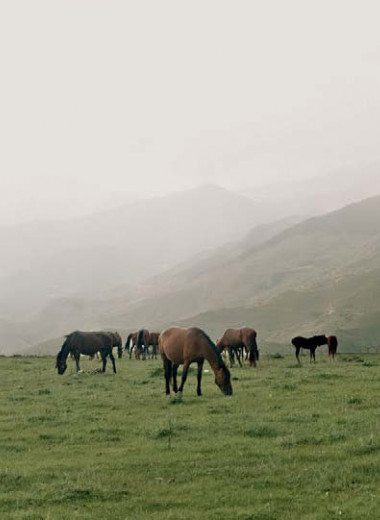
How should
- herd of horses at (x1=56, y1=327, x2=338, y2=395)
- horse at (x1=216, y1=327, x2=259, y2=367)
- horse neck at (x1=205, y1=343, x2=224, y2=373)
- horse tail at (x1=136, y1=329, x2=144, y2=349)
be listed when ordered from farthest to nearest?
horse tail at (x1=136, y1=329, x2=144, y2=349) < horse at (x1=216, y1=327, x2=259, y2=367) < herd of horses at (x1=56, y1=327, x2=338, y2=395) < horse neck at (x1=205, y1=343, x2=224, y2=373)

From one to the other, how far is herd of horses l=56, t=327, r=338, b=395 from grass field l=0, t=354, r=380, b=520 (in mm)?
1092

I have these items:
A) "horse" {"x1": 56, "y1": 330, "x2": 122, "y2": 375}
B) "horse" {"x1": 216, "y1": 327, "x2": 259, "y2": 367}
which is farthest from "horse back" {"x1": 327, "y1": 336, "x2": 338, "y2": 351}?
"horse" {"x1": 56, "y1": 330, "x2": 122, "y2": 375}

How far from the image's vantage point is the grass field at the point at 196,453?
11484mm

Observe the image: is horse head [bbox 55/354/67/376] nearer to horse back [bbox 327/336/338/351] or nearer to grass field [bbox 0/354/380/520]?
grass field [bbox 0/354/380/520]

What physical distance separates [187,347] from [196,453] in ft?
30.3

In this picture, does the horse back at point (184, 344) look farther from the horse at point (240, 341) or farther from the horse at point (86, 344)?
the horse at point (240, 341)

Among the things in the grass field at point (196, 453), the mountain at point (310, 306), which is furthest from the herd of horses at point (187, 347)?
the mountain at point (310, 306)

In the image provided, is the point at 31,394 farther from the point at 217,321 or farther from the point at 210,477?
the point at 217,321

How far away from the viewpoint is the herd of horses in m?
24.1


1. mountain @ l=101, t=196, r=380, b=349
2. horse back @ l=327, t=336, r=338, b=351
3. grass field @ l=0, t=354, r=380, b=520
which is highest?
mountain @ l=101, t=196, r=380, b=349

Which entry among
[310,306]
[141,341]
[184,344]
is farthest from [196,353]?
[310,306]

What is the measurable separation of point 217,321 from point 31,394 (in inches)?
4521

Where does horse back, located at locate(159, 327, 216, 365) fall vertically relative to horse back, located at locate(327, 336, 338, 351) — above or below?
above

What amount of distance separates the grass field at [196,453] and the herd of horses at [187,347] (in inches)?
43.0
